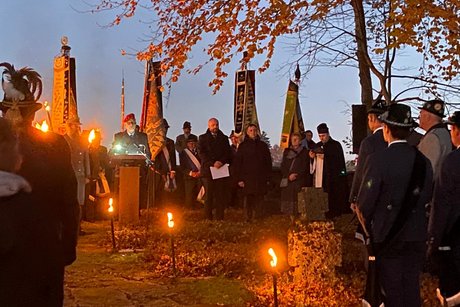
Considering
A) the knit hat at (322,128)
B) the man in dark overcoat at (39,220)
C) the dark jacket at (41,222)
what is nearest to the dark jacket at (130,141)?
the knit hat at (322,128)

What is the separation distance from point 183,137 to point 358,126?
6382 millimetres

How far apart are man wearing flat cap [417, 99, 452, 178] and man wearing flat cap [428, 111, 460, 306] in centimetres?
150

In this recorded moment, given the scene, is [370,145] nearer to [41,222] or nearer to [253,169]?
[41,222]

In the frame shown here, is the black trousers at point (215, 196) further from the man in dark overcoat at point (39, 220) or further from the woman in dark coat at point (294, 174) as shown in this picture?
the man in dark overcoat at point (39, 220)

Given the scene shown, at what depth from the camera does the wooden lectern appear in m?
14.0

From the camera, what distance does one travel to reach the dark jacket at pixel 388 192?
17.3 ft

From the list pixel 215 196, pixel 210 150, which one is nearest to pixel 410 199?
pixel 210 150

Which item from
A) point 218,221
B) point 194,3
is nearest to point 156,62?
point 194,3

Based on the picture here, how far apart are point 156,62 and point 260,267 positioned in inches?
289

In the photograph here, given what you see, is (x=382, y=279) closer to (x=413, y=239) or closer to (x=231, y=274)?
(x=413, y=239)

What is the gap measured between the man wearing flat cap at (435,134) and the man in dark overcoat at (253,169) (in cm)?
771

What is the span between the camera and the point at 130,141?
46.2ft

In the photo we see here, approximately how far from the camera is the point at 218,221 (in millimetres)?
13914

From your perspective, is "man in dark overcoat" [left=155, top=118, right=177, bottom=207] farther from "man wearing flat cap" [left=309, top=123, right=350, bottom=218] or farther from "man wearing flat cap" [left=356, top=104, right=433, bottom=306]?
"man wearing flat cap" [left=356, top=104, right=433, bottom=306]
